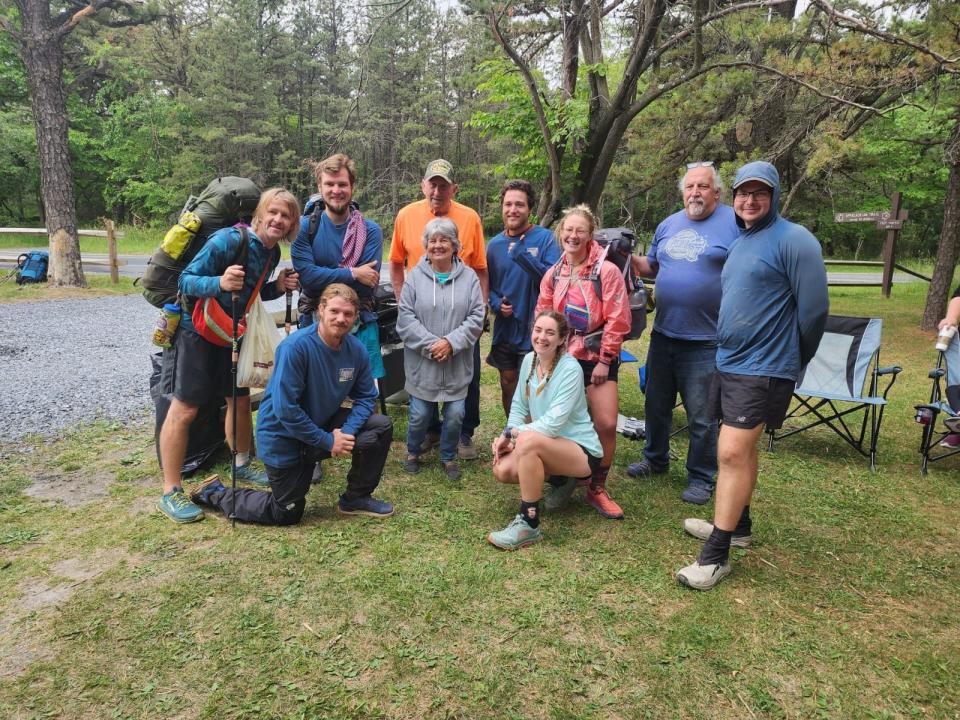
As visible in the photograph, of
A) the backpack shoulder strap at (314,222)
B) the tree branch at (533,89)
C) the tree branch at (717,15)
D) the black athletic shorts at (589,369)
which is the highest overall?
the tree branch at (717,15)

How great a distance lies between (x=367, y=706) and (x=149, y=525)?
5.36ft

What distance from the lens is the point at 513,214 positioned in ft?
11.5

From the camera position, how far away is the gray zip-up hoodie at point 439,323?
11.2 feet

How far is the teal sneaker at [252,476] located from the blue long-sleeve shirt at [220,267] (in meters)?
0.97

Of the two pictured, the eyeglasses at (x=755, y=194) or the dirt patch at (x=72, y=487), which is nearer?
the eyeglasses at (x=755, y=194)

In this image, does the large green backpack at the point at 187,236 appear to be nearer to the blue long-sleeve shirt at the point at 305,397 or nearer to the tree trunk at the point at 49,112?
the blue long-sleeve shirt at the point at 305,397

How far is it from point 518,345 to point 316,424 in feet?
4.36

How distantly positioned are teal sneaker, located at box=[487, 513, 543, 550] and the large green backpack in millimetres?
1968

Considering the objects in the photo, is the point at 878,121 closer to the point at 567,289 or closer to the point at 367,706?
the point at 567,289

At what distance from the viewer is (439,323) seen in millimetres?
3445

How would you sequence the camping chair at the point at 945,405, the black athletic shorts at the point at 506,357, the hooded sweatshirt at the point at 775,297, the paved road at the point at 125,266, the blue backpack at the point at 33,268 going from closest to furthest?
the hooded sweatshirt at the point at 775,297 → the black athletic shorts at the point at 506,357 → the camping chair at the point at 945,405 → the blue backpack at the point at 33,268 → the paved road at the point at 125,266

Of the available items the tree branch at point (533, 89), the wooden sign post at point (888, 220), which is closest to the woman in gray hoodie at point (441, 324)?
the tree branch at point (533, 89)

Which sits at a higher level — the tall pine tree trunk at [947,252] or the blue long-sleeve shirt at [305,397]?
the tall pine tree trunk at [947,252]

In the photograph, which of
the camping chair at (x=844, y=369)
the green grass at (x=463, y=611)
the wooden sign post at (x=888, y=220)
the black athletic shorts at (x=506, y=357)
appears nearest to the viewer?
the green grass at (x=463, y=611)
